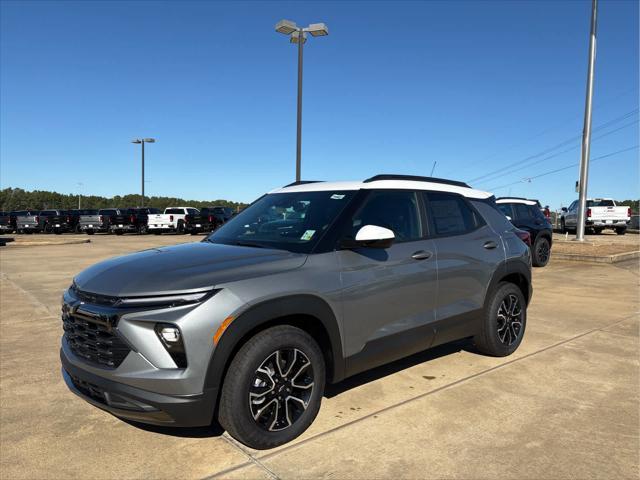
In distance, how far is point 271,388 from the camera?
2930mm

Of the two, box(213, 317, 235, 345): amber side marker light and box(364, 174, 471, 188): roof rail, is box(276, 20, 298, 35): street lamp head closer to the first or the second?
box(364, 174, 471, 188): roof rail

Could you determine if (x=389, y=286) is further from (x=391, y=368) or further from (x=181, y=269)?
(x=181, y=269)

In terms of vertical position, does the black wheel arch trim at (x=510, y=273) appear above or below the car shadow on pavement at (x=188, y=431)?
above

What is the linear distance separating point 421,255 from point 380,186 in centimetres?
66

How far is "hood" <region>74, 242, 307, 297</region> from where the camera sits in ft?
8.82

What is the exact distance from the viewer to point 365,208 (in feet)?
12.1

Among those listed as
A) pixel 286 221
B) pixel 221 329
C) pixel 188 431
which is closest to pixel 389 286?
pixel 286 221

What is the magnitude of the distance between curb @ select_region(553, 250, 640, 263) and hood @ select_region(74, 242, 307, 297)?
1311cm

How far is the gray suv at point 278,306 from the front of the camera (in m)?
2.61

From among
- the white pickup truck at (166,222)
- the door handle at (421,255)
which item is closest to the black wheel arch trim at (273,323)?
the door handle at (421,255)

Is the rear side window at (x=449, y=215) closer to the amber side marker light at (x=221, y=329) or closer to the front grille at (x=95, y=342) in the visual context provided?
the amber side marker light at (x=221, y=329)

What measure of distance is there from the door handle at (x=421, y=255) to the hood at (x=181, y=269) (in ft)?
3.56

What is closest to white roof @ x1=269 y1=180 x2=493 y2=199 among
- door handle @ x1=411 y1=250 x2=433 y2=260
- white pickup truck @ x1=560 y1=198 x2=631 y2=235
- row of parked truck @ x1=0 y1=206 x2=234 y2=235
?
door handle @ x1=411 y1=250 x2=433 y2=260

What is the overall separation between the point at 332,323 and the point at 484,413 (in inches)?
55.2
